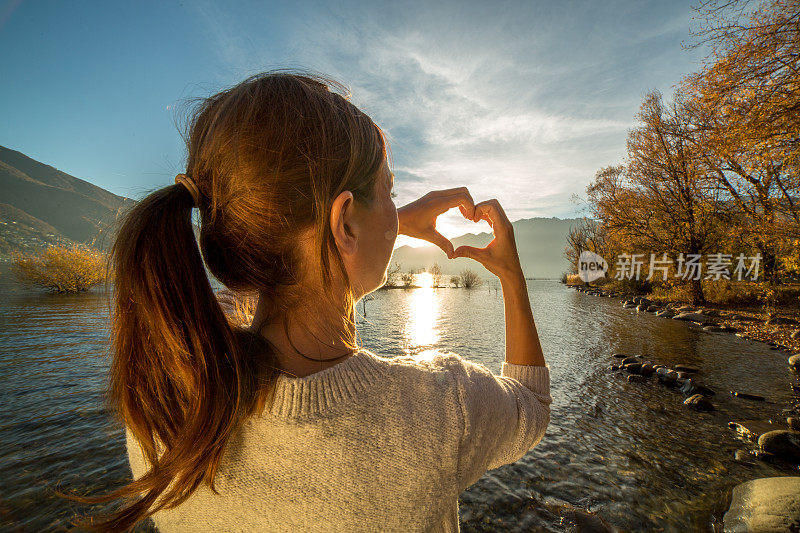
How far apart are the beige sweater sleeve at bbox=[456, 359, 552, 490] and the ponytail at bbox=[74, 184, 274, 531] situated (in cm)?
56

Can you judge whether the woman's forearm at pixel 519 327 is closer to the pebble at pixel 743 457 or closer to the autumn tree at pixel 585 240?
the pebble at pixel 743 457

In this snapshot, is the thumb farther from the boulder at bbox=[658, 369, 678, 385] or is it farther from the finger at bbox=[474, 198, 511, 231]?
the boulder at bbox=[658, 369, 678, 385]

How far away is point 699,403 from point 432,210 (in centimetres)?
694

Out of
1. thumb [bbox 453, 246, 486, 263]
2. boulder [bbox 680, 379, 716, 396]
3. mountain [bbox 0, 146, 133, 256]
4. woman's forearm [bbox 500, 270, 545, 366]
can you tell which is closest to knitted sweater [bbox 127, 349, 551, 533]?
woman's forearm [bbox 500, 270, 545, 366]

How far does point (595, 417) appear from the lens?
17.3 ft

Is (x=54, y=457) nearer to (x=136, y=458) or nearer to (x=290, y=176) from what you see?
(x=136, y=458)

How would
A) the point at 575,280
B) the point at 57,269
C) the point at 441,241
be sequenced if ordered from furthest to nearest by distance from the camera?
1. the point at 575,280
2. the point at 57,269
3. the point at 441,241

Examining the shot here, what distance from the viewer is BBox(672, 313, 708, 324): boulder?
1347cm

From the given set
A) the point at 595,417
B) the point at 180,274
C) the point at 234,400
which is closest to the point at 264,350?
the point at 234,400

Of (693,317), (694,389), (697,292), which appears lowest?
(694,389)

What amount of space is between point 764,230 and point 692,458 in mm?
11583

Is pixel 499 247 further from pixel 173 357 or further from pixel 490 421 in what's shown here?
pixel 173 357

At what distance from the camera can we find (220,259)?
3.53ft

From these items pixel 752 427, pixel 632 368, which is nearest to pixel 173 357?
pixel 752 427
